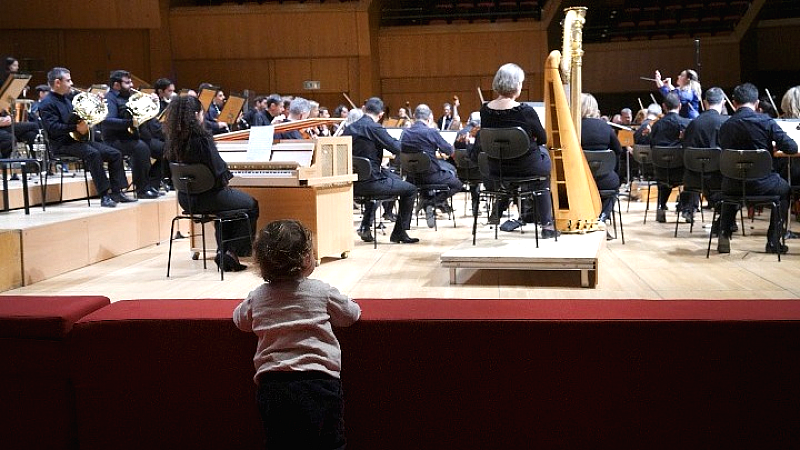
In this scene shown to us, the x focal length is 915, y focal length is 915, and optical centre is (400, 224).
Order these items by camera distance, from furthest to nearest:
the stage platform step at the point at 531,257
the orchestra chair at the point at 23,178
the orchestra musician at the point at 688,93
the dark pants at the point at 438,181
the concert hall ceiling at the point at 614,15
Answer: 1. the concert hall ceiling at the point at 614,15
2. the orchestra musician at the point at 688,93
3. the dark pants at the point at 438,181
4. the orchestra chair at the point at 23,178
5. the stage platform step at the point at 531,257

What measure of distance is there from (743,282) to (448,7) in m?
13.1

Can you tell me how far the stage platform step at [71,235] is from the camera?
19.0 feet

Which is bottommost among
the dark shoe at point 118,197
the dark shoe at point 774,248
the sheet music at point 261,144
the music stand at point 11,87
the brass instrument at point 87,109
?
the dark shoe at point 774,248

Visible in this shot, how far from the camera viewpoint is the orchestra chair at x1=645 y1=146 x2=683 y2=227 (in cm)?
812

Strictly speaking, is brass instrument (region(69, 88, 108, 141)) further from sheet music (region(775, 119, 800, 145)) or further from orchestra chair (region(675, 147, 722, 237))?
sheet music (region(775, 119, 800, 145))

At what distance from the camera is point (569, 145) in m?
5.61

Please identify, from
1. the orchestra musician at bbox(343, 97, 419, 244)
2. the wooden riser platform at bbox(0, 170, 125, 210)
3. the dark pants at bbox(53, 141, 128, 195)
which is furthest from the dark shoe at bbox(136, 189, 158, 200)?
the orchestra musician at bbox(343, 97, 419, 244)

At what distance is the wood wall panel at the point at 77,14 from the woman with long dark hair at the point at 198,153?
1072cm

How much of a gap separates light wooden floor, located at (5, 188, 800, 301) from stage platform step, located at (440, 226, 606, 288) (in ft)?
0.43

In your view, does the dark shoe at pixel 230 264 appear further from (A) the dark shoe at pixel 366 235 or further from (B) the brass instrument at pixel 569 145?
(B) the brass instrument at pixel 569 145

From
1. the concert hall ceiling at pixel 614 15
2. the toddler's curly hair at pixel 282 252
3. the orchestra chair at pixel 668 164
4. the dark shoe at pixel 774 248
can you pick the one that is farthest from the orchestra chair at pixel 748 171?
the concert hall ceiling at pixel 614 15

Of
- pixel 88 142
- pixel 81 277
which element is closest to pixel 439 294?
pixel 81 277

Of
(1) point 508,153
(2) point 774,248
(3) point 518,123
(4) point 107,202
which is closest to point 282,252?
(1) point 508,153

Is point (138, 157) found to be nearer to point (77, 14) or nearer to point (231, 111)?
point (231, 111)
